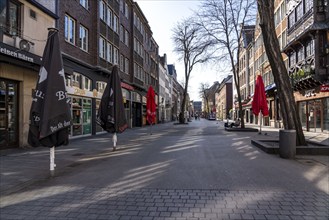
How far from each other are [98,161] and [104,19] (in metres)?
17.3

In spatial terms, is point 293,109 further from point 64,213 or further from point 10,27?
point 10,27

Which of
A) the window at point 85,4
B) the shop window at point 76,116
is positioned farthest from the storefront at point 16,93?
the window at point 85,4

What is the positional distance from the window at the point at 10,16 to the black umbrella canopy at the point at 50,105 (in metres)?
6.34

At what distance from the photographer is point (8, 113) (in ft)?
41.9

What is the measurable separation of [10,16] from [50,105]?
782 cm

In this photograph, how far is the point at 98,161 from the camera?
9789mm

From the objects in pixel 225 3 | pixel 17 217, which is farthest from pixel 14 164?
pixel 225 3

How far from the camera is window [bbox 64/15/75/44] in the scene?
1803 cm

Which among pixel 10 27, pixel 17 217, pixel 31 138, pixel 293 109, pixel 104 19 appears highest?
pixel 104 19

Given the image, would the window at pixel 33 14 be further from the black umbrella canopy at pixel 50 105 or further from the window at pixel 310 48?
the window at pixel 310 48

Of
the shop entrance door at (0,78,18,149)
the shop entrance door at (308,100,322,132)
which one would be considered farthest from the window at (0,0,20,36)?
the shop entrance door at (308,100,322,132)

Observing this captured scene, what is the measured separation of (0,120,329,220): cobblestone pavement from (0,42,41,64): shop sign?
3.88 meters

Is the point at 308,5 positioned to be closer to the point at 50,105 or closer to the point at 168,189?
the point at 168,189

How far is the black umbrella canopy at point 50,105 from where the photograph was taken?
6.70m
